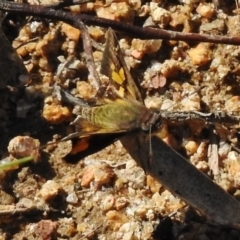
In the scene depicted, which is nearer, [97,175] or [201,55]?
[97,175]

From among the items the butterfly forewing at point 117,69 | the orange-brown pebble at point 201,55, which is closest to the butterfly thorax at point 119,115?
the butterfly forewing at point 117,69

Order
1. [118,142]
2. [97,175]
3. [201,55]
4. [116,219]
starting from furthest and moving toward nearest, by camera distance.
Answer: [201,55] < [118,142] < [97,175] < [116,219]

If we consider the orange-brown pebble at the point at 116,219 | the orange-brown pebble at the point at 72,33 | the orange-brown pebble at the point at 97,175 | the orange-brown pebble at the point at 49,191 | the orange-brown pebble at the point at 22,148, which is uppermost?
the orange-brown pebble at the point at 72,33

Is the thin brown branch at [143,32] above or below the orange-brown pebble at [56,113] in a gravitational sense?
above

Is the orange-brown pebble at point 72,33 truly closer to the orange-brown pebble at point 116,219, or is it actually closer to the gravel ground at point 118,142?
the gravel ground at point 118,142

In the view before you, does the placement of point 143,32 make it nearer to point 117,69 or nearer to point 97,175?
point 117,69

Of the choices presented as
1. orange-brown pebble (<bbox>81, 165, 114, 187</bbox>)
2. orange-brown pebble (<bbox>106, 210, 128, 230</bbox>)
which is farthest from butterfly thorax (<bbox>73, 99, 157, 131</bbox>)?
orange-brown pebble (<bbox>106, 210, 128, 230</bbox>)

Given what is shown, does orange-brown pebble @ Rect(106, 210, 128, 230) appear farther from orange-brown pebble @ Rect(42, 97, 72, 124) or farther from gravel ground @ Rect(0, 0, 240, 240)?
orange-brown pebble @ Rect(42, 97, 72, 124)

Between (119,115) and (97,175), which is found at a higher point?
(119,115)

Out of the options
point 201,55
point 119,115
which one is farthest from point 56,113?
point 201,55
